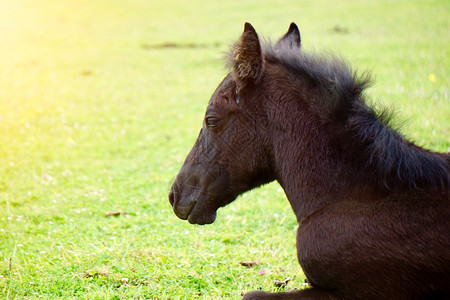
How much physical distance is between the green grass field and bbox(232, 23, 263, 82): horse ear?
1116 millimetres

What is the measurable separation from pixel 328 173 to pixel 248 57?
0.97m

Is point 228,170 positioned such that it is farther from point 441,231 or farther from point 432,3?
point 432,3

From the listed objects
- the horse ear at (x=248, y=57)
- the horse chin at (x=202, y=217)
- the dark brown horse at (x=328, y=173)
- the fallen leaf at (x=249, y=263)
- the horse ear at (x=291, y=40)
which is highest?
the horse ear at (x=291, y=40)

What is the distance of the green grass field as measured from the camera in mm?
4785

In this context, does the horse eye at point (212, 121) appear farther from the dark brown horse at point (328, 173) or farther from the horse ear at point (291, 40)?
the horse ear at point (291, 40)

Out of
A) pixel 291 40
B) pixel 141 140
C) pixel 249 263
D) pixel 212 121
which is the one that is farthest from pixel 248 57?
pixel 141 140

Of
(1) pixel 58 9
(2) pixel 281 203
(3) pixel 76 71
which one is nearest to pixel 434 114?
(2) pixel 281 203

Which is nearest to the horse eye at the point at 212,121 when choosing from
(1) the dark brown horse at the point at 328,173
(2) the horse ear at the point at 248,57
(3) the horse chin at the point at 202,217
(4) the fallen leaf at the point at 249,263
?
(1) the dark brown horse at the point at 328,173

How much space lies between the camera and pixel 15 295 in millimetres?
4434

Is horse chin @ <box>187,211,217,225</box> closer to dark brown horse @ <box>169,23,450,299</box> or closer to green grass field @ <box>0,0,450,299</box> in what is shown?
dark brown horse @ <box>169,23,450,299</box>

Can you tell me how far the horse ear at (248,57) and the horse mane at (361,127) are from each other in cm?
25

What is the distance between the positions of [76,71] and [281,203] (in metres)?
11.2

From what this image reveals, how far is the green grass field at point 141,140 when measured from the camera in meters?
4.79

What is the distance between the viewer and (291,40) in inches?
167
